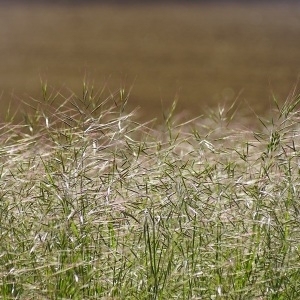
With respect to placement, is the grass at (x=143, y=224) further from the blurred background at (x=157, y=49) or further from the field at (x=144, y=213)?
the blurred background at (x=157, y=49)

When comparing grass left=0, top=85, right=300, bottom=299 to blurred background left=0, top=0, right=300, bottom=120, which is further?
blurred background left=0, top=0, right=300, bottom=120

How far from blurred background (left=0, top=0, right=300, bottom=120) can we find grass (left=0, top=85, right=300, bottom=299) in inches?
242

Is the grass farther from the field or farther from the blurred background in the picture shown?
the blurred background

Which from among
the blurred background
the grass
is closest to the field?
the grass

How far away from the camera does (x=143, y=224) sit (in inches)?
92.0

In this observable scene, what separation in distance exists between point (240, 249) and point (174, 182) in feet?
0.89

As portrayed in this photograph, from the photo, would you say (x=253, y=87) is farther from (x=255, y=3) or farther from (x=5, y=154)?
(x=5, y=154)

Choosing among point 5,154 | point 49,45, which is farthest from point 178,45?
point 5,154

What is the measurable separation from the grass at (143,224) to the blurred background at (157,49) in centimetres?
615

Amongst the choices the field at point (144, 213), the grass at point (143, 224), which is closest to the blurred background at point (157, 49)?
the field at point (144, 213)

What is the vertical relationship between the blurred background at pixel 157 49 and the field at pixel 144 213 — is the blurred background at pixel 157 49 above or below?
below

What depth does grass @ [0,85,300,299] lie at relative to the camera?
2.28 meters

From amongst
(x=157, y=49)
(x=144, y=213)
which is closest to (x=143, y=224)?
(x=144, y=213)

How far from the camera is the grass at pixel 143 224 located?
228 centimetres
